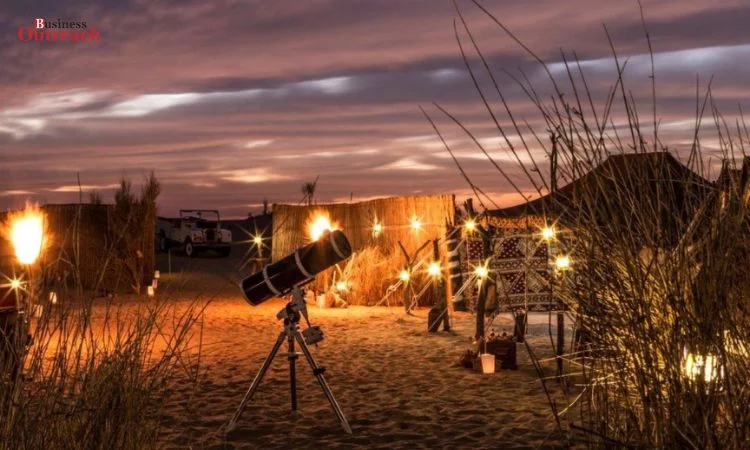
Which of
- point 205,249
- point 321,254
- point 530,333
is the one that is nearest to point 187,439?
point 321,254

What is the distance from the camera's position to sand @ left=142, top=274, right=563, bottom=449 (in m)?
5.87

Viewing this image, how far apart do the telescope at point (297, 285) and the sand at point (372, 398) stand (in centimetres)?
33

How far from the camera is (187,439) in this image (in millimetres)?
5832

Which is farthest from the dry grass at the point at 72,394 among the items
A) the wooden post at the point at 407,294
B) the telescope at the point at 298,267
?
the wooden post at the point at 407,294

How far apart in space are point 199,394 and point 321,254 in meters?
2.47

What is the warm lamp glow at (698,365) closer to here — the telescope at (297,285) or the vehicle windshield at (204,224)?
the telescope at (297,285)

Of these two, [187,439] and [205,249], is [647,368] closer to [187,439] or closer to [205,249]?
[187,439]

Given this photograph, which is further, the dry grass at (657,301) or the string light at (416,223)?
the string light at (416,223)

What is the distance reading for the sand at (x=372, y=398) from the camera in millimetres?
5867

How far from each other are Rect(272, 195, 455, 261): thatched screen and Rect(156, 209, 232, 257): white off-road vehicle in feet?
40.4

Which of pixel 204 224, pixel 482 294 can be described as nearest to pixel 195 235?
pixel 204 224

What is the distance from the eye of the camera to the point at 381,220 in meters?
16.0

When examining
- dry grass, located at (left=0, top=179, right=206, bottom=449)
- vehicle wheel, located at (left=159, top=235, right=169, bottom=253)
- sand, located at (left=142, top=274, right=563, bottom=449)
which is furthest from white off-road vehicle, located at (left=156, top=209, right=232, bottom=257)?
dry grass, located at (left=0, top=179, right=206, bottom=449)

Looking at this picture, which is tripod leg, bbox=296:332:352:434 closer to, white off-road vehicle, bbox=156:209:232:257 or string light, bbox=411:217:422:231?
string light, bbox=411:217:422:231
